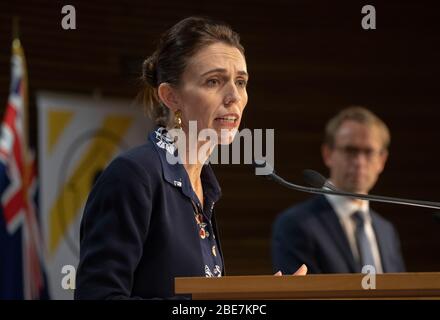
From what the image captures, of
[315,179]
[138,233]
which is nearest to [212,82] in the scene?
[315,179]

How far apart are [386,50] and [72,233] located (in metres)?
3.06

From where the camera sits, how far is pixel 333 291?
2033mm

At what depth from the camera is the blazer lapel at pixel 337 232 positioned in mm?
4602

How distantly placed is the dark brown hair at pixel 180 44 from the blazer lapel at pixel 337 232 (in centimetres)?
198

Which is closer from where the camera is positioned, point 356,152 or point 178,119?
point 178,119

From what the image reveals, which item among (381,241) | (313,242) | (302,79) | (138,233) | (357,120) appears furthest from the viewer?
(302,79)

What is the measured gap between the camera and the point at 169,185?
2555mm

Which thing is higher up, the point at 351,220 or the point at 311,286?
the point at 351,220

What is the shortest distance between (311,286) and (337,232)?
2663 mm

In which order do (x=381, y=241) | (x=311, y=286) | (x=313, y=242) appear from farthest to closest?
(x=381, y=241) → (x=313, y=242) → (x=311, y=286)

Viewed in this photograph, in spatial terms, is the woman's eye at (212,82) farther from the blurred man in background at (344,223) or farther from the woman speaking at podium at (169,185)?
the blurred man in background at (344,223)

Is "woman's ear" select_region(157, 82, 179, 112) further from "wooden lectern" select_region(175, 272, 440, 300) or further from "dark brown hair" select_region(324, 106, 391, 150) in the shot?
"dark brown hair" select_region(324, 106, 391, 150)

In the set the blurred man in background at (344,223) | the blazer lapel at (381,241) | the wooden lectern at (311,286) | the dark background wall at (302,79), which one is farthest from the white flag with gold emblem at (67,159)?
the wooden lectern at (311,286)

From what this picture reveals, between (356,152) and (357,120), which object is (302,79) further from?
(356,152)
